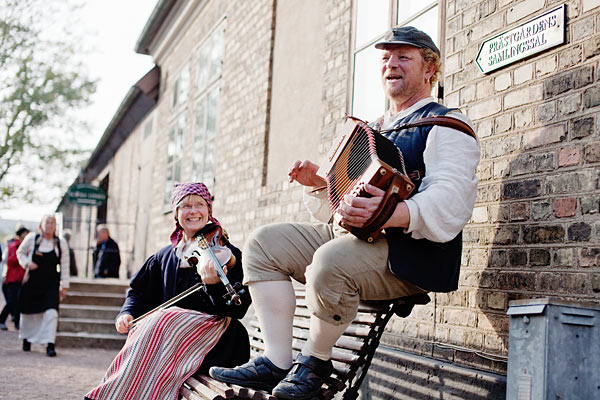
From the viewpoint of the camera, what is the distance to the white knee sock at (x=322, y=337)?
8.79ft

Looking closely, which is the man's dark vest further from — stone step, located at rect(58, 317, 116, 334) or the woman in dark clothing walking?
the woman in dark clothing walking

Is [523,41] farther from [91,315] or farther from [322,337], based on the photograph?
[91,315]

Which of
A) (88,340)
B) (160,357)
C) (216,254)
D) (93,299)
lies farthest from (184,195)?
(93,299)

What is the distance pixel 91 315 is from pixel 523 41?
26.7 feet

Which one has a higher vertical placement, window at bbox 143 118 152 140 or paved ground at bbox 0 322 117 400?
window at bbox 143 118 152 140

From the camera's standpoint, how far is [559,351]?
7.77 feet

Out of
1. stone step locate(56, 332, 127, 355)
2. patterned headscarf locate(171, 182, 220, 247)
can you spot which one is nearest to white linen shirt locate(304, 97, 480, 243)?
patterned headscarf locate(171, 182, 220, 247)

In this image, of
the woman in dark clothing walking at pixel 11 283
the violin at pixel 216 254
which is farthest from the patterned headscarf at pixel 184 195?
the woman in dark clothing walking at pixel 11 283

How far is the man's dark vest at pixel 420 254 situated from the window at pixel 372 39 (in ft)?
5.86

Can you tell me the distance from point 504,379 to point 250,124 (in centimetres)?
487

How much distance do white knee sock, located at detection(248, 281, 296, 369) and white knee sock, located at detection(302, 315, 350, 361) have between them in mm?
167

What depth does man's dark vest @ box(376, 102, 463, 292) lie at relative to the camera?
2.66 meters

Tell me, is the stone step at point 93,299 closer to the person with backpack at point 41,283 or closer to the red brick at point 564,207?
the person with backpack at point 41,283

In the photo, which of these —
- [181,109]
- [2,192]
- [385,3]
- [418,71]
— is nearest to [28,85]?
[2,192]
